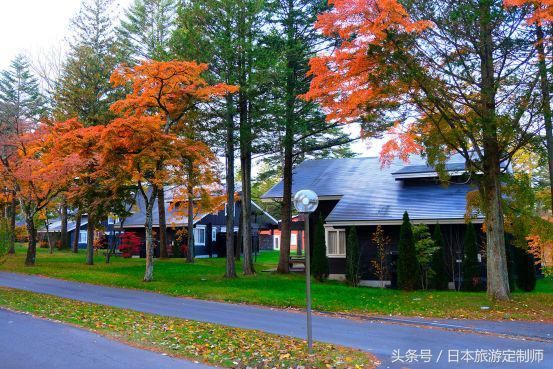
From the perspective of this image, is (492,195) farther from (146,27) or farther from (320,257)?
(146,27)

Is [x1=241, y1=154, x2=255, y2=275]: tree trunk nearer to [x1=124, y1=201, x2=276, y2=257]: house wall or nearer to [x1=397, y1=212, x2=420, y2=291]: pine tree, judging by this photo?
[x1=397, y1=212, x2=420, y2=291]: pine tree

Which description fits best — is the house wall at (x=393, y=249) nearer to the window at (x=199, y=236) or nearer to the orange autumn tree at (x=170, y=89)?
the orange autumn tree at (x=170, y=89)

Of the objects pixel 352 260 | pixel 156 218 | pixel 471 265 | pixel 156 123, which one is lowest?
pixel 471 265

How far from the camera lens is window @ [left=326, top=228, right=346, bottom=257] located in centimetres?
2391

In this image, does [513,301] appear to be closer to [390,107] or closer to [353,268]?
[390,107]

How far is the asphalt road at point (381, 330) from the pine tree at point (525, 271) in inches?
389

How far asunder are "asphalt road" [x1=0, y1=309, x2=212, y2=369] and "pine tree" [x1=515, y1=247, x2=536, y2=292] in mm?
17521

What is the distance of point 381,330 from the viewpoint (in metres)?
10.5

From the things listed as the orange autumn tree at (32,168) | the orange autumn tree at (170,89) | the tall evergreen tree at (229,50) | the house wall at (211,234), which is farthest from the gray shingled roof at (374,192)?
the house wall at (211,234)

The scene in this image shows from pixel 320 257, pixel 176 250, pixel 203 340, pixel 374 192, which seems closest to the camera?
pixel 203 340

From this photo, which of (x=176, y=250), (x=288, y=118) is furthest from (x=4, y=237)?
(x=176, y=250)

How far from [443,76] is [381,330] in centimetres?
769

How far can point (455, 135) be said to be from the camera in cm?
1382

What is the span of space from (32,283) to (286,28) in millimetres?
15544
